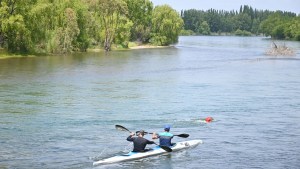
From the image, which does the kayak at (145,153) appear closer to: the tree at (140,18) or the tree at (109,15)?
the tree at (109,15)

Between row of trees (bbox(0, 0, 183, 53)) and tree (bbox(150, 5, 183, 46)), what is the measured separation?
566 centimetres

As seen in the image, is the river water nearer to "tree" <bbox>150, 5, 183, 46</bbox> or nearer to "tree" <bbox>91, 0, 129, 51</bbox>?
"tree" <bbox>91, 0, 129, 51</bbox>

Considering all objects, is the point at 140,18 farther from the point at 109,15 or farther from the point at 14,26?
the point at 14,26

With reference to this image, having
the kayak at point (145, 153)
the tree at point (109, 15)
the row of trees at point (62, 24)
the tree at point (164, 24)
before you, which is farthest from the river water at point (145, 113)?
the tree at point (164, 24)

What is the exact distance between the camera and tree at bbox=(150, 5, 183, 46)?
14188cm

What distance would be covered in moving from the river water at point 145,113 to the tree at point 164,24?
71.9m

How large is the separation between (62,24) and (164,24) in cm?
5443

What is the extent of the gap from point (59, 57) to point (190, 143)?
2312 inches

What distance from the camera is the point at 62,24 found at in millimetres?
90562

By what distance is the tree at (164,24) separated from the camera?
465ft

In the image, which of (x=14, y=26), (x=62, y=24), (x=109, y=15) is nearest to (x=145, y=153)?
(x=14, y=26)

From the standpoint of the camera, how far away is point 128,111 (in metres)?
40.6

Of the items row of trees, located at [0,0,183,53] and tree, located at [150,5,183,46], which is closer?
row of trees, located at [0,0,183,53]

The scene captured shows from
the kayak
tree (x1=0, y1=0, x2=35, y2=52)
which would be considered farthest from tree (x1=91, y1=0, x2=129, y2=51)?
the kayak
